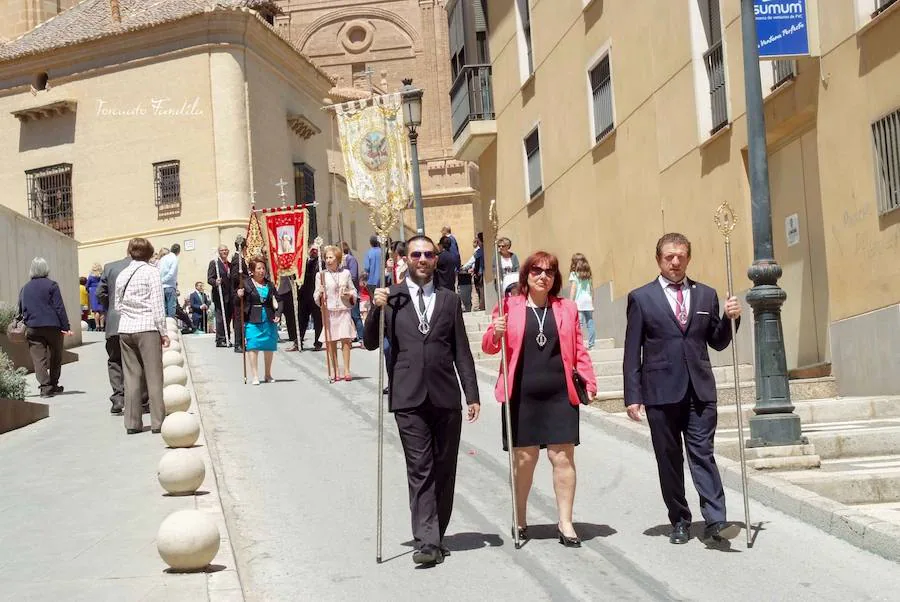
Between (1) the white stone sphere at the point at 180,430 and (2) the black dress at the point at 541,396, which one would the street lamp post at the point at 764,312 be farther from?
(1) the white stone sphere at the point at 180,430

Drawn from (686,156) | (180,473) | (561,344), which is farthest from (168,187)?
(561,344)

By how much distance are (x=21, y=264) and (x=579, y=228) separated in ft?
32.1

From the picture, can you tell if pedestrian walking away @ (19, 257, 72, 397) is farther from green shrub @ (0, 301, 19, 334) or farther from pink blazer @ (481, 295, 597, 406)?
pink blazer @ (481, 295, 597, 406)

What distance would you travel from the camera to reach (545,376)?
8.81 metres

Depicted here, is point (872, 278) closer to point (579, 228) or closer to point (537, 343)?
point (537, 343)

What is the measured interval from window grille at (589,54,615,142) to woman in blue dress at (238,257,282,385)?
247 inches

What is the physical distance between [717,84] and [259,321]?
6868 millimetres

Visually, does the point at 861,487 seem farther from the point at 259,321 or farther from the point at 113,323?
the point at 259,321

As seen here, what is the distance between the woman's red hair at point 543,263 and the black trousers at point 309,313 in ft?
51.7

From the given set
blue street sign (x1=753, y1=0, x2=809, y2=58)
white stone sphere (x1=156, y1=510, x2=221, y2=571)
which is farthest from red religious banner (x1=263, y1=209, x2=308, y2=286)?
white stone sphere (x1=156, y1=510, x2=221, y2=571)

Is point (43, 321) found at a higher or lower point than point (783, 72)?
lower

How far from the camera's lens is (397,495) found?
35.9 feet

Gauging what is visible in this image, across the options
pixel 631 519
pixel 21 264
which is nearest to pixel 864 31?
pixel 631 519

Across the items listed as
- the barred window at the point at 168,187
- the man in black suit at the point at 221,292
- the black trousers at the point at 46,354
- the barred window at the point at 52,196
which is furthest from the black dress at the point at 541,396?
the barred window at the point at 52,196
